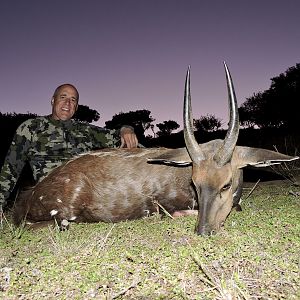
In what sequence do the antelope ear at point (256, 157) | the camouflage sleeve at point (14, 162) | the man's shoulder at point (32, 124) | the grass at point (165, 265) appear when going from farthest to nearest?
the man's shoulder at point (32, 124)
the camouflage sleeve at point (14, 162)
the antelope ear at point (256, 157)
the grass at point (165, 265)

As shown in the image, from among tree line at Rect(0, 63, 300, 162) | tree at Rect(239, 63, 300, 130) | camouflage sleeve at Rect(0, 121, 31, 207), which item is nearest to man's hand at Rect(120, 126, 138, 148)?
camouflage sleeve at Rect(0, 121, 31, 207)

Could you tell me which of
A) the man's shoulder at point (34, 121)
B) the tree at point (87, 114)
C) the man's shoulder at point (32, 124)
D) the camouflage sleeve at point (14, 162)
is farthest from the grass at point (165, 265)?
the tree at point (87, 114)

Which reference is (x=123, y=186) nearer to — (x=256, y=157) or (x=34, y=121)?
(x=256, y=157)

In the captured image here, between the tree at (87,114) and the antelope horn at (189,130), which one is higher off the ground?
the tree at (87,114)

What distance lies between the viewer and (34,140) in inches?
230

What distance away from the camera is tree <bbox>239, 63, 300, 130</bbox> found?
2975 cm

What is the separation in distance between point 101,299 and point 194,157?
205 cm

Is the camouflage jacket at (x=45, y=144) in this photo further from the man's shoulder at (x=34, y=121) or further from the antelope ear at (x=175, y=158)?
the antelope ear at (x=175, y=158)

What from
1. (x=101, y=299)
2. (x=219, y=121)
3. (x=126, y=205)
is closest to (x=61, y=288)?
(x=101, y=299)

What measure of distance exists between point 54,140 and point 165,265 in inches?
158

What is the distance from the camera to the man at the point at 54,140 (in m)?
5.54

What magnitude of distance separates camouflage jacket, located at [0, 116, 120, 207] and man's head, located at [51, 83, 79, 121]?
134mm

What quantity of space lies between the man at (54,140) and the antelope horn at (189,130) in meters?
1.75

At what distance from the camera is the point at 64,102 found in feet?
21.0
